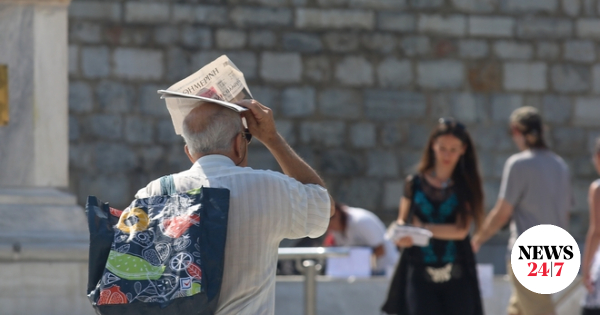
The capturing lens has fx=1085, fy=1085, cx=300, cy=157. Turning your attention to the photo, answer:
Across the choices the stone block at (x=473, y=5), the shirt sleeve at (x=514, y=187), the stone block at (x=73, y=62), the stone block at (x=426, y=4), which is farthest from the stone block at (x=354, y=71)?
the shirt sleeve at (x=514, y=187)

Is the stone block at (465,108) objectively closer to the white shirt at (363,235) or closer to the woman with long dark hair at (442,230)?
the white shirt at (363,235)

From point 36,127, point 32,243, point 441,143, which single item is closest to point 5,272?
point 32,243

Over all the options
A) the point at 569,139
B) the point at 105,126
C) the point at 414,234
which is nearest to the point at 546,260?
the point at 414,234

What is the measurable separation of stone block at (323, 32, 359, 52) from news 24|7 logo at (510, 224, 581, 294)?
533 centimetres

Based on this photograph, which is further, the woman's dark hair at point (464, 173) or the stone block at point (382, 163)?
the stone block at point (382, 163)

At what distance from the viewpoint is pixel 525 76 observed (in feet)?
35.0

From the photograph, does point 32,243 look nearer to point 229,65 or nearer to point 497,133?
point 229,65

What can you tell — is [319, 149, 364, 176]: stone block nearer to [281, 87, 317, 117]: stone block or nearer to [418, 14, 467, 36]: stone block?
[281, 87, 317, 117]: stone block

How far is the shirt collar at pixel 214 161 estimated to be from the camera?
270cm

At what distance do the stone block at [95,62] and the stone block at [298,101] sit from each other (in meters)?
1.66

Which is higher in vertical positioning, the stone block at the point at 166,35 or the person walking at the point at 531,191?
the stone block at the point at 166,35

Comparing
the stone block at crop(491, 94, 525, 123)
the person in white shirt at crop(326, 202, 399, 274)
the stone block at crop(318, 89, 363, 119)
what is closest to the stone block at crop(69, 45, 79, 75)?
the stone block at crop(318, 89, 363, 119)

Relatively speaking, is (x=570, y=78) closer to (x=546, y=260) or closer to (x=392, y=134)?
(x=392, y=134)

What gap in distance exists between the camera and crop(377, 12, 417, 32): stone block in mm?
10398
